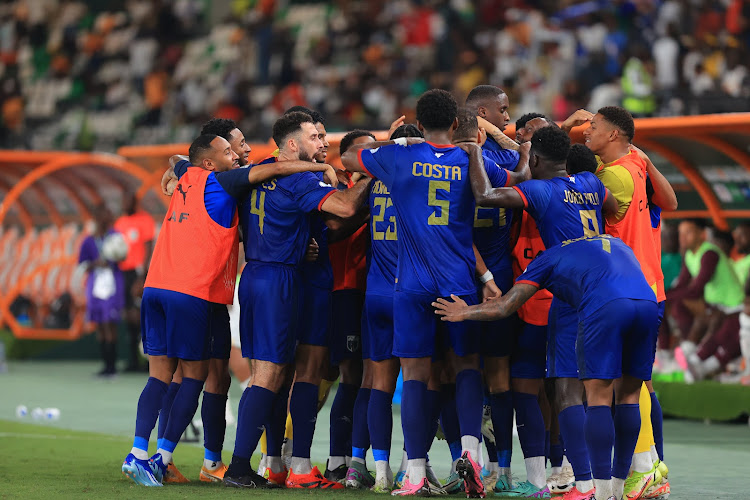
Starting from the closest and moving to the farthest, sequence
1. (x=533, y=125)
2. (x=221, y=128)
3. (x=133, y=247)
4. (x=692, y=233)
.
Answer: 1. (x=533, y=125)
2. (x=221, y=128)
3. (x=692, y=233)
4. (x=133, y=247)

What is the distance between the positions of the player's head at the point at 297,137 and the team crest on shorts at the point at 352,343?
3.77 ft

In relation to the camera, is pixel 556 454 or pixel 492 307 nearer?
pixel 492 307

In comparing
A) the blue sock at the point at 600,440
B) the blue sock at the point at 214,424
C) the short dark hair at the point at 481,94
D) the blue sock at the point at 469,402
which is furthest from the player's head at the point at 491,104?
the blue sock at the point at 214,424

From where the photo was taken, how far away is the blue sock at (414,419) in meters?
6.17

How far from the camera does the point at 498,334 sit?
6.49 meters

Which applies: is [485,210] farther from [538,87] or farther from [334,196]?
[538,87]

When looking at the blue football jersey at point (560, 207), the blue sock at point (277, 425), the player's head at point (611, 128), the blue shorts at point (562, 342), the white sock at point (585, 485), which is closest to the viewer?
the white sock at point (585, 485)

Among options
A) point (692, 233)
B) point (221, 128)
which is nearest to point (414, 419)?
point (221, 128)

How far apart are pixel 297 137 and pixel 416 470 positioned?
6.98 ft

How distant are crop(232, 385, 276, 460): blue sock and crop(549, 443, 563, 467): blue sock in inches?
69.0

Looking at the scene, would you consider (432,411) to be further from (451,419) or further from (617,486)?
(617,486)

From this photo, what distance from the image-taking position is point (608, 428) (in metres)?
5.57

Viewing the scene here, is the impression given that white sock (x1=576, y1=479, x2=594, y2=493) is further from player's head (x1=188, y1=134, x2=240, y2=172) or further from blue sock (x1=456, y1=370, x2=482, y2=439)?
player's head (x1=188, y1=134, x2=240, y2=172)

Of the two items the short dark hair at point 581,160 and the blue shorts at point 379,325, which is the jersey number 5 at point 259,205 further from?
the short dark hair at point 581,160
